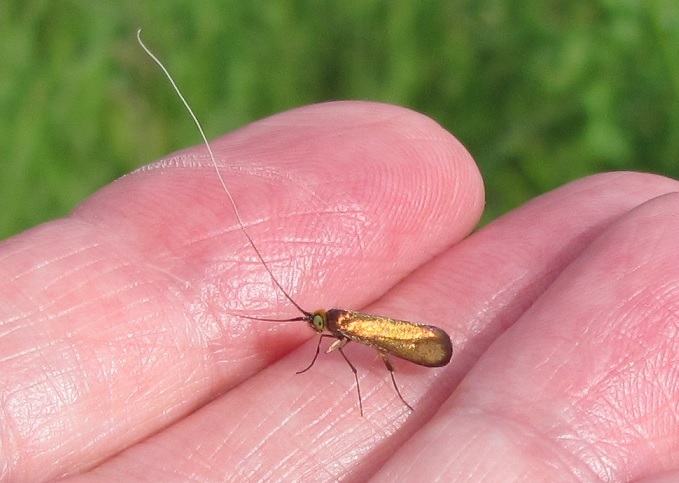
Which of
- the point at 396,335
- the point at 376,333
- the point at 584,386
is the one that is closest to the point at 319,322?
the point at 376,333

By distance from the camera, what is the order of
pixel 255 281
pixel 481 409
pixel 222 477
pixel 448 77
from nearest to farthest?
pixel 481 409, pixel 222 477, pixel 255 281, pixel 448 77

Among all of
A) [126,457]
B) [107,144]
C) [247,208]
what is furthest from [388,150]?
[107,144]

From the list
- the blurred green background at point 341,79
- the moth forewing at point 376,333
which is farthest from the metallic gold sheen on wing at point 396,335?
the blurred green background at point 341,79

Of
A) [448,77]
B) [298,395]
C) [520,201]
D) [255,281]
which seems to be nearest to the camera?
[298,395]

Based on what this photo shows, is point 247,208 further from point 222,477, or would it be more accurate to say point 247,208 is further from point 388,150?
point 222,477

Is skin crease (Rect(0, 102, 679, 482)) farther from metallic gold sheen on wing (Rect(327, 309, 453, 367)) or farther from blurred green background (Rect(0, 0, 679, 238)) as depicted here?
blurred green background (Rect(0, 0, 679, 238))

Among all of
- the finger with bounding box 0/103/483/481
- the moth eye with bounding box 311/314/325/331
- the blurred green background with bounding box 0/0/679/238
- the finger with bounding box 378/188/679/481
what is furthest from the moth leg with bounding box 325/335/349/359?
the blurred green background with bounding box 0/0/679/238

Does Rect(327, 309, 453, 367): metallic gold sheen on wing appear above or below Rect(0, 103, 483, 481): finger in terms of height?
below

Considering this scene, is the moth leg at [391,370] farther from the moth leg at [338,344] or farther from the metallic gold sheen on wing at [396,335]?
the moth leg at [338,344]
